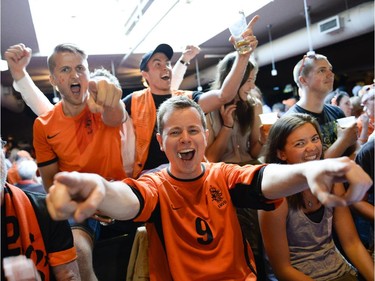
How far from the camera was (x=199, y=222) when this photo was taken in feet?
4.12

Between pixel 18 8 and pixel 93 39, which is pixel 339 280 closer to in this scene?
pixel 18 8

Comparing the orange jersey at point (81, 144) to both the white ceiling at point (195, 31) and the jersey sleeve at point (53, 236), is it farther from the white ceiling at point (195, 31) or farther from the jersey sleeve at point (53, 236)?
the white ceiling at point (195, 31)

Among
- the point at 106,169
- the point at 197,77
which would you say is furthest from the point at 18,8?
the point at 197,77

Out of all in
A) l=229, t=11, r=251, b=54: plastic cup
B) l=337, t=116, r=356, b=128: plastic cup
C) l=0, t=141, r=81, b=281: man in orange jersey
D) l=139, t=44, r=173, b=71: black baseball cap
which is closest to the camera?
l=0, t=141, r=81, b=281: man in orange jersey

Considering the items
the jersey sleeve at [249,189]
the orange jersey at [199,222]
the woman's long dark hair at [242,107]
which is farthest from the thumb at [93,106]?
the woman's long dark hair at [242,107]

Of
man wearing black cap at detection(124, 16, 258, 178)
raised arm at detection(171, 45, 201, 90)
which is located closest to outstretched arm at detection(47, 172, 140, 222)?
man wearing black cap at detection(124, 16, 258, 178)

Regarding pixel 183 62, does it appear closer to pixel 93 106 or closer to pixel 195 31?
pixel 93 106

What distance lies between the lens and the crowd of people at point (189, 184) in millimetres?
1021

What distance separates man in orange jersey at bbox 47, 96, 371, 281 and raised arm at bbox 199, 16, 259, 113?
0.56 m

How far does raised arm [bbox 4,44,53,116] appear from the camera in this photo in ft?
6.07

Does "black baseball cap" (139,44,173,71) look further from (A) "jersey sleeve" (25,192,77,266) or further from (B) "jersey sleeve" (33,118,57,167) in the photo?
(A) "jersey sleeve" (25,192,77,266)

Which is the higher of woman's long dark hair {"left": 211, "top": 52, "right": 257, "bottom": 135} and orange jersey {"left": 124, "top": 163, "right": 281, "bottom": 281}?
woman's long dark hair {"left": 211, "top": 52, "right": 257, "bottom": 135}

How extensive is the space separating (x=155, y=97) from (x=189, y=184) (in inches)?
31.7

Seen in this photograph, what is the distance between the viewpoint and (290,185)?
1015 mm
